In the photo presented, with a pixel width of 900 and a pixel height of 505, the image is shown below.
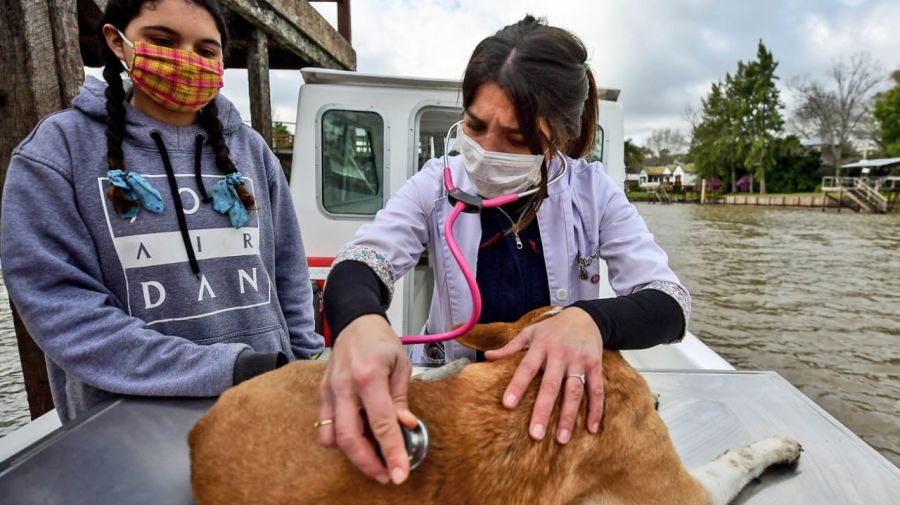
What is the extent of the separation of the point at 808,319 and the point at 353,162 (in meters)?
9.06

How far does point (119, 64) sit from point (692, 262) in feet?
51.5

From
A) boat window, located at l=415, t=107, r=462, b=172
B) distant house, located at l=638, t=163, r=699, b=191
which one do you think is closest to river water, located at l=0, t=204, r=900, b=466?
boat window, located at l=415, t=107, r=462, b=172

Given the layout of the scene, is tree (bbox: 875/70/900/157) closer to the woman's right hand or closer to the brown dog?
the brown dog

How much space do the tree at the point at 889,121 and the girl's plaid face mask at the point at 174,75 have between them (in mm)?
65418

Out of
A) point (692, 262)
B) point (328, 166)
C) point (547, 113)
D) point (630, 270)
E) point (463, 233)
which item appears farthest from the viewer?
point (692, 262)

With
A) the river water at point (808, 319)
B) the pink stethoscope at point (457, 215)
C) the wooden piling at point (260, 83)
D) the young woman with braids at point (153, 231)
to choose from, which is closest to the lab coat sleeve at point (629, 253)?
the pink stethoscope at point (457, 215)

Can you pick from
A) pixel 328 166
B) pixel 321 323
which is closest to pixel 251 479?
pixel 321 323

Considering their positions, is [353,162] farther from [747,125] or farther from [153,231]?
[747,125]

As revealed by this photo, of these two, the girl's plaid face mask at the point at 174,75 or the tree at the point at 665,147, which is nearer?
the girl's plaid face mask at the point at 174,75

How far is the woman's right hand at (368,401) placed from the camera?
1.04 metres

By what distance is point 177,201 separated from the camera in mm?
1748

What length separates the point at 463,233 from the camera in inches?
78.4

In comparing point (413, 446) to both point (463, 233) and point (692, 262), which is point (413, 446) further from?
point (692, 262)

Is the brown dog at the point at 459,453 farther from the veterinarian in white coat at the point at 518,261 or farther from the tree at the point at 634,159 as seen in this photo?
the tree at the point at 634,159
